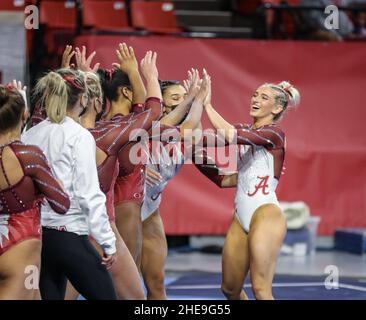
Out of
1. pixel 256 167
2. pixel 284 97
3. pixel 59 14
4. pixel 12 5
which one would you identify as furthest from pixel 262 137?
pixel 59 14

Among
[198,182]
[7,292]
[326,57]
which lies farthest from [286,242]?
[7,292]

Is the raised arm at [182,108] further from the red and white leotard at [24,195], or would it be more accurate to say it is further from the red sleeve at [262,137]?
the red and white leotard at [24,195]

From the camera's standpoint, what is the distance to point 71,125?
226 inches

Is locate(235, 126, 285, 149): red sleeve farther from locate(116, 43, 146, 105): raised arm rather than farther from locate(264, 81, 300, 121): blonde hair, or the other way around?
locate(116, 43, 146, 105): raised arm

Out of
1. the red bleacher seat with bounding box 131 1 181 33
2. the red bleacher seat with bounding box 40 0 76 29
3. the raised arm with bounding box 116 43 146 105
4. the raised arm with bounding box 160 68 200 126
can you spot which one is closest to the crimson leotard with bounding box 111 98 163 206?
the raised arm with bounding box 116 43 146 105

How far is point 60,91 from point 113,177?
0.75m

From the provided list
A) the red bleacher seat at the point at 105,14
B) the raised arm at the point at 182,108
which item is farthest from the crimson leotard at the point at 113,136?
the red bleacher seat at the point at 105,14

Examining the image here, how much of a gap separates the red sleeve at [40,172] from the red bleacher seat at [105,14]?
605 cm

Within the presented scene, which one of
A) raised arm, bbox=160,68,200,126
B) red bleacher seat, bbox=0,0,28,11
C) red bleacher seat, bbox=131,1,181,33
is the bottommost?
raised arm, bbox=160,68,200,126

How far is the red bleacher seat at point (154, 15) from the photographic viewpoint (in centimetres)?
1197

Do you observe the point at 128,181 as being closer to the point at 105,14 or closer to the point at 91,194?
the point at 91,194

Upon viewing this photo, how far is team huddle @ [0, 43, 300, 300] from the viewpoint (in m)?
5.31

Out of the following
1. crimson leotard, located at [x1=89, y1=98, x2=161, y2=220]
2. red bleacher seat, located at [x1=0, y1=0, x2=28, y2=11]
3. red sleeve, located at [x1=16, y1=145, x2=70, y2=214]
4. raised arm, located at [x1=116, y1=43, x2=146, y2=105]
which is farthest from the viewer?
red bleacher seat, located at [x1=0, y1=0, x2=28, y2=11]

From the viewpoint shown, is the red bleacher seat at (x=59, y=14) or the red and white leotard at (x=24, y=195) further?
the red bleacher seat at (x=59, y=14)
